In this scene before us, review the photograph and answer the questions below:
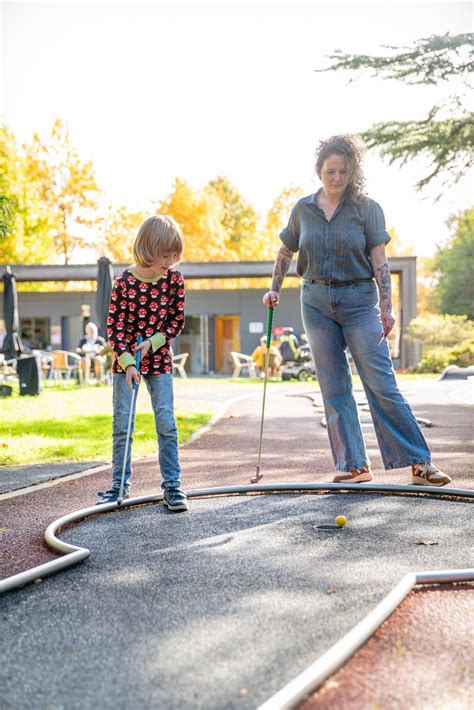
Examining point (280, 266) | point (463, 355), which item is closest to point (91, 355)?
point (463, 355)

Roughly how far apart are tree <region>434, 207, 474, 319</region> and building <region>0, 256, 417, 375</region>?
1390 cm

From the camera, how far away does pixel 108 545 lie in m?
3.79

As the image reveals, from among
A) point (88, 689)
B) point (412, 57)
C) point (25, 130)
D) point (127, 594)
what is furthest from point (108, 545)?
point (25, 130)

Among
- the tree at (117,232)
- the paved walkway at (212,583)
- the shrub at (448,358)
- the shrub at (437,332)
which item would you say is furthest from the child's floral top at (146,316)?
the tree at (117,232)

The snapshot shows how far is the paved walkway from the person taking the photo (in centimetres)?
234

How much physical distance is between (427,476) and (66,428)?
17.5 ft

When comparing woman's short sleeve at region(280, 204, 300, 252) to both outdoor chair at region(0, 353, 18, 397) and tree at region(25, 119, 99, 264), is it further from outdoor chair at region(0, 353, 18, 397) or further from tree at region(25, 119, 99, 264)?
tree at region(25, 119, 99, 264)

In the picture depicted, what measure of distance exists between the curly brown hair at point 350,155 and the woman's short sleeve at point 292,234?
327 mm

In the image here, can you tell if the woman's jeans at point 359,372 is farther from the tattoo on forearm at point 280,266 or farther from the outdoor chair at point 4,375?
the outdoor chair at point 4,375

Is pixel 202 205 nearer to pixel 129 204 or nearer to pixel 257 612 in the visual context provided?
pixel 129 204

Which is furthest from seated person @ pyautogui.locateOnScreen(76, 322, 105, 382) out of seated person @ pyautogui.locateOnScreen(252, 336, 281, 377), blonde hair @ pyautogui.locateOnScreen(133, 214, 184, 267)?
blonde hair @ pyautogui.locateOnScreen(133, 214, 184, 267)

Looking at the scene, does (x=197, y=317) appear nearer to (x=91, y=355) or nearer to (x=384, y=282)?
(x=91, y=355)

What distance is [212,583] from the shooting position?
314cm

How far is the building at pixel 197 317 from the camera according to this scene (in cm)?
2952
